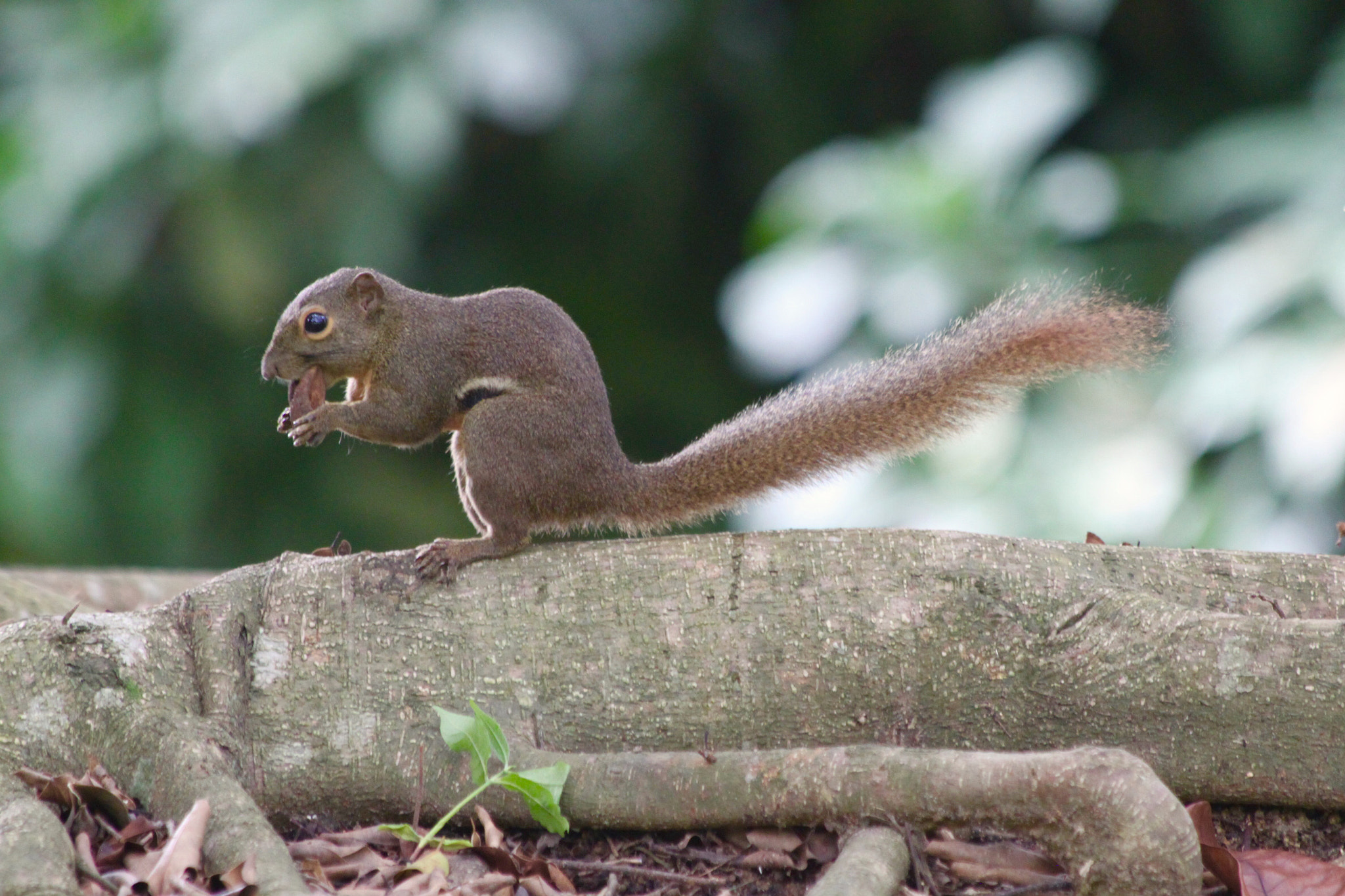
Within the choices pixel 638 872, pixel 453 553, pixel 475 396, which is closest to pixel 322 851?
pixel 638 872

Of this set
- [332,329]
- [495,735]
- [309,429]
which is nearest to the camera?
[495,735]

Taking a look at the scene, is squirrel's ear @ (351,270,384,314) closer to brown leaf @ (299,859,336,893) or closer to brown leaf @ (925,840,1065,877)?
brown leaf @ (299,859,336,893)

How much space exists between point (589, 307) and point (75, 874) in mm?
7033

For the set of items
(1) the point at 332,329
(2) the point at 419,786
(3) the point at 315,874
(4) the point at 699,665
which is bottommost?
(3) the point at 315,874

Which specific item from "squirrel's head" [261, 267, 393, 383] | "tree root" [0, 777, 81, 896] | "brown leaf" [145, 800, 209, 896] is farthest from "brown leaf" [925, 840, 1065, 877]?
"squirrel's head" [261, 267, 393, 383]

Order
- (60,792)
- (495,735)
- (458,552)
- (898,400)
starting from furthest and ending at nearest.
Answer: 1. (898,400)
2. (458,552)
3. (495,735)
4. (60,792)

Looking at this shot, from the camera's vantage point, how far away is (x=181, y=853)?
2059 mm

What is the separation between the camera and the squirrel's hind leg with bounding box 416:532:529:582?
261 centimetres

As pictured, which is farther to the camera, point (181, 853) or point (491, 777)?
point (491, 777)

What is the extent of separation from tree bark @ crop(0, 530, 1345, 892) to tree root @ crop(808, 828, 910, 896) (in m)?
0.28

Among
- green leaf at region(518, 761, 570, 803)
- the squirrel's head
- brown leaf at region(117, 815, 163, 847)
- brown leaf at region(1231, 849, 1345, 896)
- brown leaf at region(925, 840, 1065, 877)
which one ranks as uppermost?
the squirrel's head

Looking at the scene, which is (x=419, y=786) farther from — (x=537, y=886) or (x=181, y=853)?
(x=181, y=853)

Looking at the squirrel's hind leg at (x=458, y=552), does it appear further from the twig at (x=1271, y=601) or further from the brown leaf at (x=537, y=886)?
the twig at (x=1271, y=601)

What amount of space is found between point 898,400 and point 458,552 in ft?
3.10
